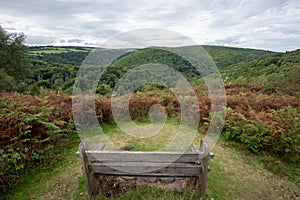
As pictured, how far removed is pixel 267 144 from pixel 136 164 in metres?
3.72

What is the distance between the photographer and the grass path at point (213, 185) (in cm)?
318

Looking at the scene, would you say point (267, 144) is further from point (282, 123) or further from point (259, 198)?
point (259, 198)

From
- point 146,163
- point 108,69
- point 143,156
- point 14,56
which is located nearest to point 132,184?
point 146,163

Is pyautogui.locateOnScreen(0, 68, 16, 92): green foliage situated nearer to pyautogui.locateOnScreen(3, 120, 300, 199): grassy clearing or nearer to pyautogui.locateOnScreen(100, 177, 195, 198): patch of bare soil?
pyautogui.locateOnScreen(3, 120, 300, 199): grassy clearing

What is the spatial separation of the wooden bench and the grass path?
375 mm

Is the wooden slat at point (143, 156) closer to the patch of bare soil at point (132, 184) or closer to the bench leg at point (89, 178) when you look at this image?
the bench leg at point (89, 178)

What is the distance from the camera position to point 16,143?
3.93 m

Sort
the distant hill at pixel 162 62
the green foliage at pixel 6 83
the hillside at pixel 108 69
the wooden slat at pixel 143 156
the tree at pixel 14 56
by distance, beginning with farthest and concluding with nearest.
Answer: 1. the tree at pixel 14 56
2. the green foliage at pixel 6 83
3. the distant hill at pixel 162 62
4. the hillside at pixel 108 69
5. the wooden slat at pixel 143 156

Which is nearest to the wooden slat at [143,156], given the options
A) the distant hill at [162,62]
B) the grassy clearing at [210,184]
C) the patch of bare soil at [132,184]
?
the grassy clearing at [210,184]

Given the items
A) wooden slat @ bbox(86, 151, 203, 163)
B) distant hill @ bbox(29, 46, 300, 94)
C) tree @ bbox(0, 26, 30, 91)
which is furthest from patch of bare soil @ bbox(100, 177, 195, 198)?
tree @ bbox(0, 26, 30, 91)

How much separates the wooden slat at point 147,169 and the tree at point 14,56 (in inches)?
863

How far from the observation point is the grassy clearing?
3164 mm

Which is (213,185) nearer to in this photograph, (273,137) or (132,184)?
(132,184)

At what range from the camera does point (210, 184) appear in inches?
138
